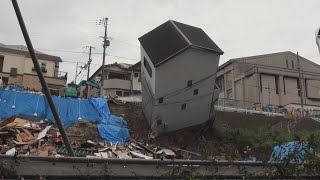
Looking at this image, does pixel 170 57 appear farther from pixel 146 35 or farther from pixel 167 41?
pixel 146 35

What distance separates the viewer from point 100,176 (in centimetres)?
504

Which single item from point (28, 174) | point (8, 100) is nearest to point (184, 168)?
point (28, 174)

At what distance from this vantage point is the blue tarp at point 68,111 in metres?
25.0

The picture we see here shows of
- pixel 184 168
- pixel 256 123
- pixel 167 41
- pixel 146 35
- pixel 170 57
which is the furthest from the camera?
pixel 256 123

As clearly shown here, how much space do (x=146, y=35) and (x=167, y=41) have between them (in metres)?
2.48

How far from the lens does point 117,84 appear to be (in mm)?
50219

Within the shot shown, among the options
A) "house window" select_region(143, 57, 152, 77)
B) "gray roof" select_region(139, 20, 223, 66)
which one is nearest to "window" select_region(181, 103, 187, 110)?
"house window" select_region(143, 57, 152, 77)

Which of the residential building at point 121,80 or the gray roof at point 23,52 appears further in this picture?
the gray roof at point 23,52

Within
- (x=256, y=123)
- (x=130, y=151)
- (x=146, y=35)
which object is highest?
(x=146, y=35)

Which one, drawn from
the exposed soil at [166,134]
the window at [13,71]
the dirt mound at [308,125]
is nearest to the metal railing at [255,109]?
the dirt mound at [308,125]

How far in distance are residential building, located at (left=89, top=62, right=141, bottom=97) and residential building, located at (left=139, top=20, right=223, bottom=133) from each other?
2272 centimetres

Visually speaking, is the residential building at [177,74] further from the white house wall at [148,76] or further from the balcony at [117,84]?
the balcony at [117,84]

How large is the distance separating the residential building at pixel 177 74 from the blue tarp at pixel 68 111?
273cm

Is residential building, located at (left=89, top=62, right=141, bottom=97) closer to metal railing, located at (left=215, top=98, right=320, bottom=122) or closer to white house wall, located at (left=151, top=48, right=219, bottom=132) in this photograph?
metal railing, located at (left=215, top=98, right=320, bottom=122)
